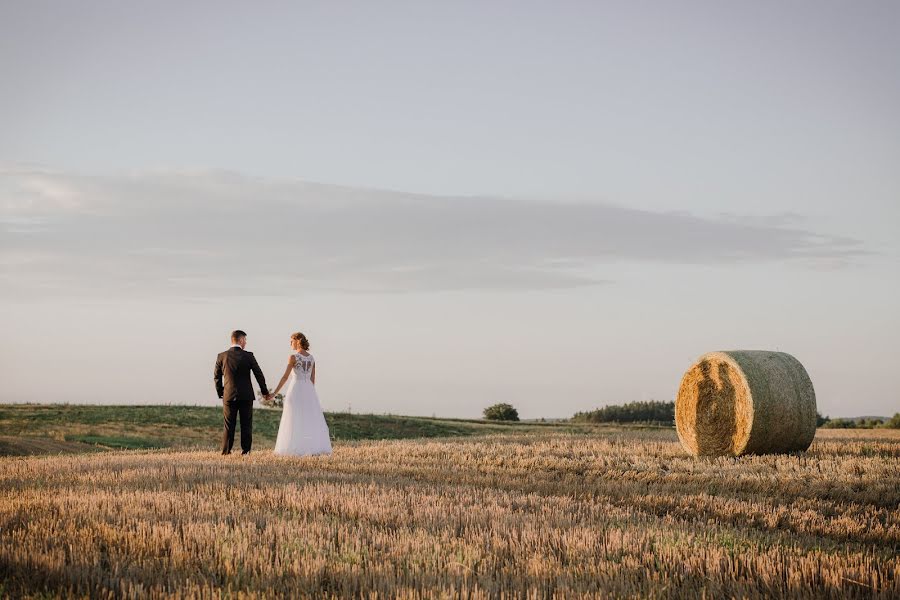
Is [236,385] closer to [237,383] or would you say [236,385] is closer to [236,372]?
[237,383]

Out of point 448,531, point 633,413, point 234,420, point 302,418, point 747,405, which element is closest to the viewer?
point 448,531

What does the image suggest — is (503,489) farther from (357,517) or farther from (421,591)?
(421,591)

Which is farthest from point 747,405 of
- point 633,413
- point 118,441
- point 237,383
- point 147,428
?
point 633,413

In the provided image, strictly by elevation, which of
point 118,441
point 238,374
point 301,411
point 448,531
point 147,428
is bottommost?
point 118,441

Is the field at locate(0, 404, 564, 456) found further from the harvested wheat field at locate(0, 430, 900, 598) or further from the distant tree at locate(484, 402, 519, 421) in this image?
the harvested wheat field at locate(0, 430, 900, 598)

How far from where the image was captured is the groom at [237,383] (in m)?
18.0

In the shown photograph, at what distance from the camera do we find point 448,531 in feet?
25.0

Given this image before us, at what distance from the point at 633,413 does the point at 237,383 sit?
34.2m

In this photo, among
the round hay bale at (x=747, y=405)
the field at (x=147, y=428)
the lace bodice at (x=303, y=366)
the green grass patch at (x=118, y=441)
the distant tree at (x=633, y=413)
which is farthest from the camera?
the distant tree at (x=633, y=413)

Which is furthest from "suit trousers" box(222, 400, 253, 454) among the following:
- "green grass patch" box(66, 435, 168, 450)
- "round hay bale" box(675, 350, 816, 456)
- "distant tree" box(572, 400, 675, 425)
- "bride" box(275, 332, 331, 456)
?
"distant tree" box(572, 400, 675, 425)

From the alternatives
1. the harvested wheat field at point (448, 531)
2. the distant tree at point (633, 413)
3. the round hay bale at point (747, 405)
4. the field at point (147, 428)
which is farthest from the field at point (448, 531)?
the distant tree at point (633, 413)

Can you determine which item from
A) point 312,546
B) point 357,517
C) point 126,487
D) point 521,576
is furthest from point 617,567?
point 126,487

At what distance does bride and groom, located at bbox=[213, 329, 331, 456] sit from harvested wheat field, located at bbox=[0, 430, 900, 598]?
3.79 metres

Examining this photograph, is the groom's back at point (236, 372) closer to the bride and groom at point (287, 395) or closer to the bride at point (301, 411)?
the bride and groom at point (287, 395)
